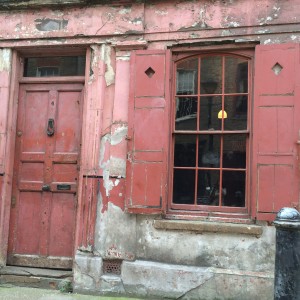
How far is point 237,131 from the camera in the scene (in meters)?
5.22

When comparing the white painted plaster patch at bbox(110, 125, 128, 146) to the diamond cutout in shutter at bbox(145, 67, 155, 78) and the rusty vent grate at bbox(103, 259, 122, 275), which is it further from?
the rusty vent grate at bbox(103, 259, 122, 275)

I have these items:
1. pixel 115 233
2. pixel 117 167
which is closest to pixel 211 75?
pixel 117 167

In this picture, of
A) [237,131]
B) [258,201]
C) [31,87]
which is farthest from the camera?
[31,87]

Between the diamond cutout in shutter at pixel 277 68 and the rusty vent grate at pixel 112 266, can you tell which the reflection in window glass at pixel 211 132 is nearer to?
the diamond cutout in shutter at pixel 277 68

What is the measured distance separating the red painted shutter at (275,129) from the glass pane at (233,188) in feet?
0.93

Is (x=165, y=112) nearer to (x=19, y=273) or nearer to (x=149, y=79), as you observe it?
(x=149, y=79)

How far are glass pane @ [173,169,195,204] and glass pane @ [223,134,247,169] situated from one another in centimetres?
49

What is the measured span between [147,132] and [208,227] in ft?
4.80

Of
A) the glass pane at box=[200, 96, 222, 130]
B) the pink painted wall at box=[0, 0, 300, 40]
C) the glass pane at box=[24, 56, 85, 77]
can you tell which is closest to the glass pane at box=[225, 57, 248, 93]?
the glass pane at box=[200, 96, 222, 130]

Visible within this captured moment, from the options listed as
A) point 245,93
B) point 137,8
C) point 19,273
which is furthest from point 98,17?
point 19,273

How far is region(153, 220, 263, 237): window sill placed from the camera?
16.1ft

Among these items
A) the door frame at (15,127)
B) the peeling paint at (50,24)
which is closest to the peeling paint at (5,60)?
the door frame at (15,127)

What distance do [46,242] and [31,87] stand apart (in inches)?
91.7

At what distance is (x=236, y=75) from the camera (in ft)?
17.5
